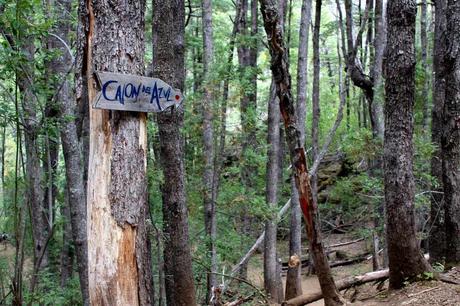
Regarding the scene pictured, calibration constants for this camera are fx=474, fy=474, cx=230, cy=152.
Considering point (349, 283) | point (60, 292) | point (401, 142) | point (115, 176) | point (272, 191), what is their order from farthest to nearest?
Answer: point (272, 191), point (60, 292), point (349, 283), point (401, 142), point (115, 176)

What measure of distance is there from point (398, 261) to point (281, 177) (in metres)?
10.8

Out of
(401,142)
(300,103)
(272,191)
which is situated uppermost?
(300,103)

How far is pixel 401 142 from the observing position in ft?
20.0

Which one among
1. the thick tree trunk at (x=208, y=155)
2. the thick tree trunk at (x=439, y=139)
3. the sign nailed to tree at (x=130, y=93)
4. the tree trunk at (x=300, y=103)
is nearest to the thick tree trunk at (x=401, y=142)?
the thick tree trunk at (x=439, y=139)

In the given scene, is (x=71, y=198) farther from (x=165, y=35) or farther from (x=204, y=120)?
(x=165, y=35)

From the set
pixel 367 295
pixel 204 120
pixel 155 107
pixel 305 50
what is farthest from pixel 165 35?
pixel 305 50

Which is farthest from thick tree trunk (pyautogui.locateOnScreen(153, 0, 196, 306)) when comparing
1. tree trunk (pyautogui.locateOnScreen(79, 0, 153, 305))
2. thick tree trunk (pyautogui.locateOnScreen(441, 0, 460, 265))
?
thick tree trunk (pyautogui.locateOnScreen(441, 0, 460, 265))

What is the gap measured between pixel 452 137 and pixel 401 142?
1.19 meters

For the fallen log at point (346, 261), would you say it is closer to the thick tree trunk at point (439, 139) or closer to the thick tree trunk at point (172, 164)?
the thick tree trunk at point (439, 139)

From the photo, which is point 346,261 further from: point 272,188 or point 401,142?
point 401,142

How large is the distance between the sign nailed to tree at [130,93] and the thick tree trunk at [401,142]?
3471 mm

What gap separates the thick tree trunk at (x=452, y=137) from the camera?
21.9 feet

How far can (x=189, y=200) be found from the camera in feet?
31.8

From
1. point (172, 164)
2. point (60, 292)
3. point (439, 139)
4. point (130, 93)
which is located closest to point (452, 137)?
point (439, 139)
